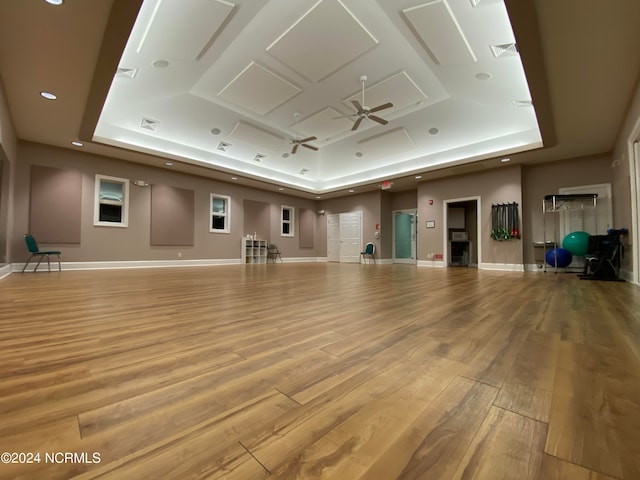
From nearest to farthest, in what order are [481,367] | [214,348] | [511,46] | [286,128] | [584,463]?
[584,463]
[481,367]
[214,348]
[511,46]
[286,128]

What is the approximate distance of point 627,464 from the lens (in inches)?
26.1

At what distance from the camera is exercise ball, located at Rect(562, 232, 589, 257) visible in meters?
5.70

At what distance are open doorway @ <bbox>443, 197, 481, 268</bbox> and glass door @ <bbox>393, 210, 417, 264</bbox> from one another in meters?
1.71

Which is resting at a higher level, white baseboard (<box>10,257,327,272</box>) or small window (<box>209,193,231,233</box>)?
small window (<box>209,193,231,233</box>)

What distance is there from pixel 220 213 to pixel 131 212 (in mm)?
2520

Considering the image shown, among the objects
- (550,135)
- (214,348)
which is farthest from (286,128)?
(214,348)

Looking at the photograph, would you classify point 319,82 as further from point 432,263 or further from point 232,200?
point 432,263

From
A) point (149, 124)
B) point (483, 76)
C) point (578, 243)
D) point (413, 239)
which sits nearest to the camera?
point (483, 76)

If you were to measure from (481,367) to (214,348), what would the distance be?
1.25 meters

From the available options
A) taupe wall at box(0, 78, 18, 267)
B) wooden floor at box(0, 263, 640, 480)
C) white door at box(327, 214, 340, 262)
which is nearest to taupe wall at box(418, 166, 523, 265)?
white door at box(327, 214, 340, 262)

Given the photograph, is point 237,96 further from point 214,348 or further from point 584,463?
point 584,463

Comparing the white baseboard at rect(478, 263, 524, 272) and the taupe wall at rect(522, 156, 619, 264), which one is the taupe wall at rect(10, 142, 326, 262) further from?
the taupe wall at rect(522, 156, 619, 264)

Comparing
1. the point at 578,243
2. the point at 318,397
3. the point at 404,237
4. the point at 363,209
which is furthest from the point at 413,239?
the point at 318,397

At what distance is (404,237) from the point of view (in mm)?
10867
